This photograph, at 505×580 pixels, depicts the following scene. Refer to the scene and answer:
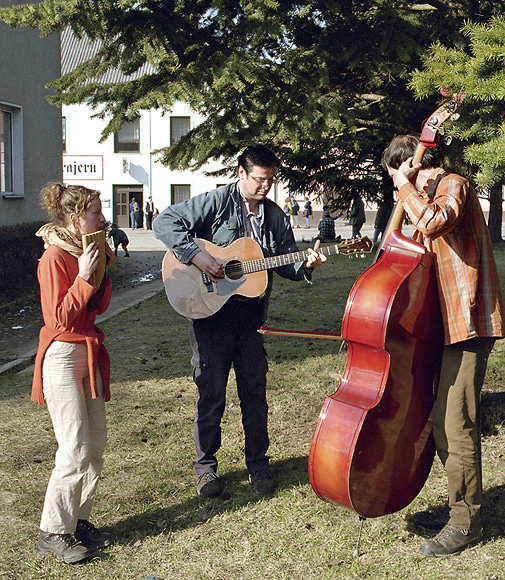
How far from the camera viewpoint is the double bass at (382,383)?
321 cm

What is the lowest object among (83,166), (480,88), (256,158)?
(256,158)

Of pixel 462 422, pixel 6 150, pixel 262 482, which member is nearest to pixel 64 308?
pixel 262 482

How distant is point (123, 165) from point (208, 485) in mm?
36375

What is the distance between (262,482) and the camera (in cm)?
434

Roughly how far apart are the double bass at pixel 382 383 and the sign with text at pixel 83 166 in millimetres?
37577

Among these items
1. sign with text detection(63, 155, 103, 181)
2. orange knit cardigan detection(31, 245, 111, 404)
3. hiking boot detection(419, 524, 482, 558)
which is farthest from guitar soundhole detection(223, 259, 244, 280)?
sign with text detection(63, 155, 103, 181)

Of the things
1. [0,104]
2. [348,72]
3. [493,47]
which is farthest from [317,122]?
[0,104]

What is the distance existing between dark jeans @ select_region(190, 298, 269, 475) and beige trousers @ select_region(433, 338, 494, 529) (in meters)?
1.23

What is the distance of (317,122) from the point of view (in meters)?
5.75

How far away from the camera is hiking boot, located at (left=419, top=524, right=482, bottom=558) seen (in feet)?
11.5

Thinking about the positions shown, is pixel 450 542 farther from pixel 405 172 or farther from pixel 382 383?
pixel 405 172

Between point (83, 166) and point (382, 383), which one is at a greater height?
point (83, 166)

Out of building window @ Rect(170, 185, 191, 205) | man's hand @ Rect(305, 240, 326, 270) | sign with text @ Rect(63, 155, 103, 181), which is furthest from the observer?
building window @ Rect(170, 185, 191, 205)

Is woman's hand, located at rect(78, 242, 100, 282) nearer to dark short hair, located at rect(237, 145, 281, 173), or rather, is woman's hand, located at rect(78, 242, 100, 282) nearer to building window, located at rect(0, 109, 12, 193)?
dark short hair, located at rect(237, 145, 281, 173)
